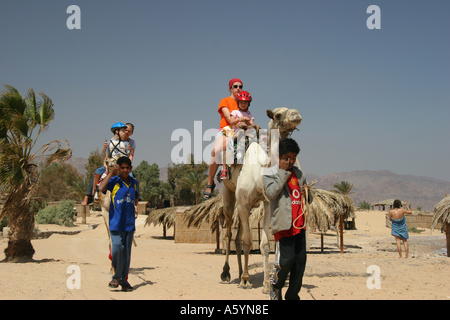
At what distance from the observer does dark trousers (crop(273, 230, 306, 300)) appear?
181 inches

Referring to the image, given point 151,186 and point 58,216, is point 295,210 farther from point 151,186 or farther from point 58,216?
point 151,186

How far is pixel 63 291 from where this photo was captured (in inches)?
237

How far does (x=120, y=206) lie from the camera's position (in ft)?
20.4

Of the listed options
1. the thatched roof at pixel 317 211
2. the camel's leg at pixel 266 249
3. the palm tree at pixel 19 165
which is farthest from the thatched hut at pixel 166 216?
the camel's leg at pixel 266 249

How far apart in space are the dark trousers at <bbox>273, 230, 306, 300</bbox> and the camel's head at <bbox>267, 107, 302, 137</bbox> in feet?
6.29

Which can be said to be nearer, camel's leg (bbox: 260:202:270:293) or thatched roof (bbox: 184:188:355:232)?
camel's leg (bbox: 260:202:270:293)

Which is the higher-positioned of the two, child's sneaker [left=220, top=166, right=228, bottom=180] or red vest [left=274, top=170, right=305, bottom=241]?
child's sneaker [left=220, top=166, right=228, bottom=180]

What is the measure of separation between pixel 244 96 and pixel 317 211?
8290 mm

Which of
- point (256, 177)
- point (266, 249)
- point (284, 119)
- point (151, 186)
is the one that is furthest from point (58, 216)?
point (151, 186)

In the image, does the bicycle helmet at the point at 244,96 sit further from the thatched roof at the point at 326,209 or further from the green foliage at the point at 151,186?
the green foliage at the point at 151,186

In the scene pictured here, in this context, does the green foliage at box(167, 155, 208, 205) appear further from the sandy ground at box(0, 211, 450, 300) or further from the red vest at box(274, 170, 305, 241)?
the red vest at box(274, 170, 305, 241)

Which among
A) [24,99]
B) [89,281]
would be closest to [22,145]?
[24,99]

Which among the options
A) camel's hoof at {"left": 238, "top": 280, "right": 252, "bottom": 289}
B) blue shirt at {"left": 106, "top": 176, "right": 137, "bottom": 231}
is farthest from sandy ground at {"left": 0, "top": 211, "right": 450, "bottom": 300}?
blue shirt at {"left": 106, "top": 176, "right": 137, "bottom": 231}
